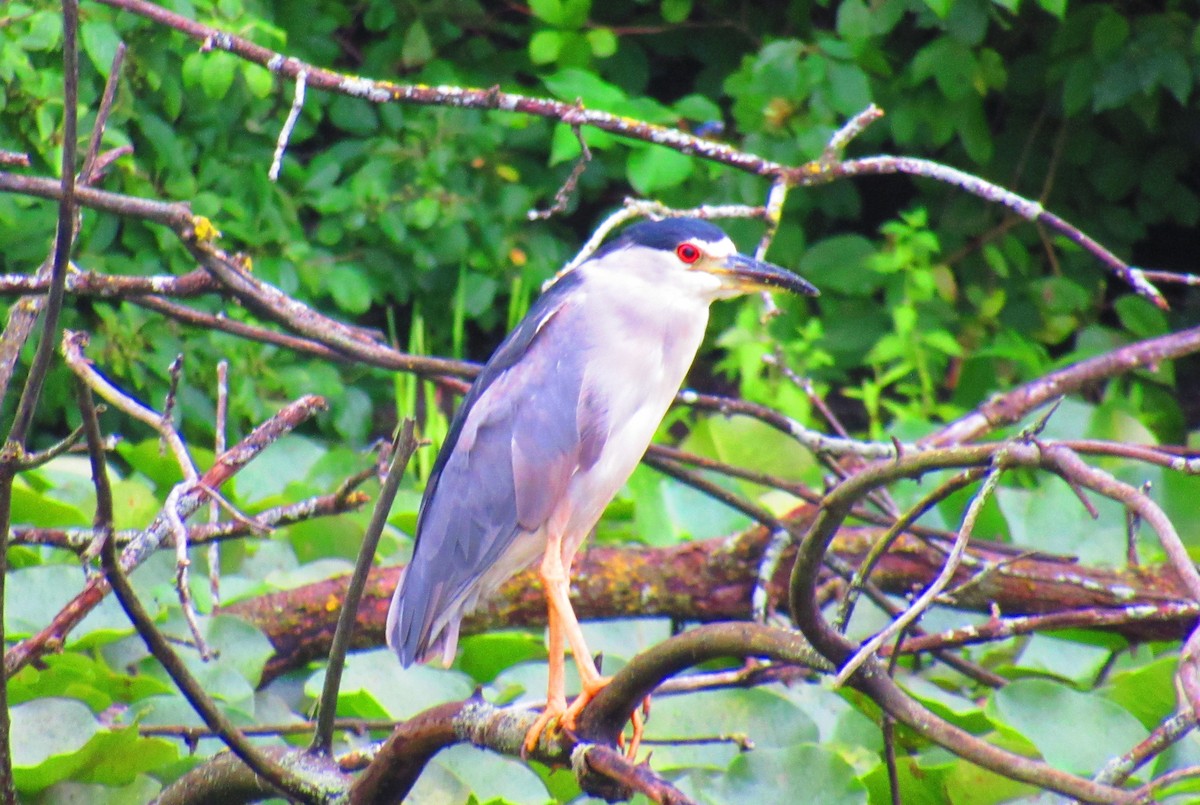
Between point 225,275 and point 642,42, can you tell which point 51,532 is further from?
point 642,42

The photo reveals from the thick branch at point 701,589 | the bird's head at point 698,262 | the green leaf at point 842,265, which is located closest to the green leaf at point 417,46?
the green leaf at point 842,265

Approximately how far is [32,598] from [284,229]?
2.00 meters

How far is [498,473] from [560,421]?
136mm

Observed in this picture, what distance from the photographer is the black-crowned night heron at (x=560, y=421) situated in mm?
2109

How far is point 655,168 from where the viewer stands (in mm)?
4102

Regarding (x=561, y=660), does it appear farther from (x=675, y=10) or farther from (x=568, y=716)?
(x=675, y=10)

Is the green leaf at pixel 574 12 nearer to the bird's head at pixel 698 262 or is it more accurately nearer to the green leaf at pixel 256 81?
the green leaf at pixel 256 81

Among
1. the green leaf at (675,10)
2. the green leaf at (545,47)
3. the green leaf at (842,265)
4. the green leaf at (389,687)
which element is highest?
the green leaf at (675,10)

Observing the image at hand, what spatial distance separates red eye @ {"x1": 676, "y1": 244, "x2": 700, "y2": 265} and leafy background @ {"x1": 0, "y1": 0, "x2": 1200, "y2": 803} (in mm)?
606

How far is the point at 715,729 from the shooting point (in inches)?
87.1

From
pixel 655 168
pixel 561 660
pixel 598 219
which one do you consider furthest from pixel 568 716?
pixel 598 219

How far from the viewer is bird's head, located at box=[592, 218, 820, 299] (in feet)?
7.24

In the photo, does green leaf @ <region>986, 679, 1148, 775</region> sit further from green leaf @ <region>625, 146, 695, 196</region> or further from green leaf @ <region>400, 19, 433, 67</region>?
green leaf @ <region>400, 19, 433, 67</region>

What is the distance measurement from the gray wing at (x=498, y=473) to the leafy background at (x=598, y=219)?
26 cm
